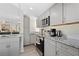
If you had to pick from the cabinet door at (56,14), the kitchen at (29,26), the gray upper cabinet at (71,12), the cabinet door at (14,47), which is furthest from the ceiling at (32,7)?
the cabinet door at (14,47)

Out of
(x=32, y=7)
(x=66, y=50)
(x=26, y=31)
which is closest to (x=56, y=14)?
(x=32, y=7)

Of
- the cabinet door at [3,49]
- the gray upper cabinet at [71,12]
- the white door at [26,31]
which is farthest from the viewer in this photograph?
the white door at [26,31]

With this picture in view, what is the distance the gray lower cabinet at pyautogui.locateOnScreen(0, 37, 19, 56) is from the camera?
231cm

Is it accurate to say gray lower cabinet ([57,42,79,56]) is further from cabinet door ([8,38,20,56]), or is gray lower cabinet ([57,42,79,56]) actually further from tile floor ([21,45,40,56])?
cabinet door ([8,38,20,56])

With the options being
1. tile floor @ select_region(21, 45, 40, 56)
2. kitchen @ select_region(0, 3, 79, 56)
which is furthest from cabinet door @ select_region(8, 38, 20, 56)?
tile floor @ select_region(21, 45, 40, 56)

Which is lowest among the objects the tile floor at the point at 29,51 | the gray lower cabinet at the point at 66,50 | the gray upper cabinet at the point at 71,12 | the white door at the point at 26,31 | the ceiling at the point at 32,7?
the tile floor at the point at 29,51

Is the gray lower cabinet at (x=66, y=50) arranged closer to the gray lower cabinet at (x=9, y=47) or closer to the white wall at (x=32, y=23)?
the white wall at (x=32, y=23)

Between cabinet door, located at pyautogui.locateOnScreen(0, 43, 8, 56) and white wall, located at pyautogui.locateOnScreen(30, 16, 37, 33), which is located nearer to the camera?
cabinet door, located at pyautogui.locateOnScreen(0, 43, 8, 56)

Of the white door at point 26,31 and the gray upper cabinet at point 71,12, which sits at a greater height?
the gray upper cabinet at point 71,12

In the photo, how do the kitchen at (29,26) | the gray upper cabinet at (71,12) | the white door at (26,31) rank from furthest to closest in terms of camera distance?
the white door at (26,31), the kitchen at (29,26), the gray upper cabinet at (71,12)

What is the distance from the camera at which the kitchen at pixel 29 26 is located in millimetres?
2188

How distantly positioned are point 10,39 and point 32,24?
679 millimetres

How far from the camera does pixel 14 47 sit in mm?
2504

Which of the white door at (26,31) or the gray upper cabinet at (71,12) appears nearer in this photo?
the gray upper cabinet at (71,12)
